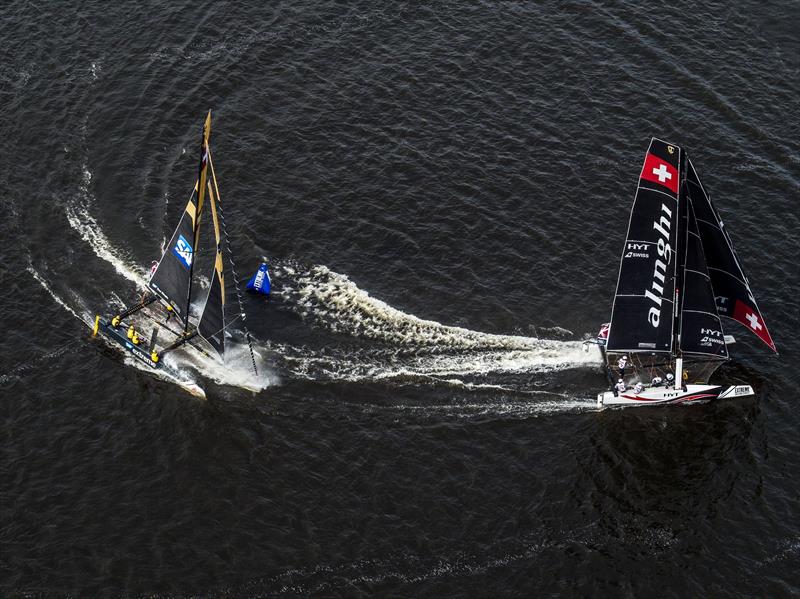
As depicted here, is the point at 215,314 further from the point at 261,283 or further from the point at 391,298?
the point at 391,298

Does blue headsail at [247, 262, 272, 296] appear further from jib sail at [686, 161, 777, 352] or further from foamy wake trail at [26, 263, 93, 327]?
jib sail at [686, 161, 777, 352]

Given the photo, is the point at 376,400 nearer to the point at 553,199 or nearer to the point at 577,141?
the point at 553,199

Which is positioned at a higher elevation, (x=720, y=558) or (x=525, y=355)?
(x=525, y=355)

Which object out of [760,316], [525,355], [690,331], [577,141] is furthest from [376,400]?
[577,141]

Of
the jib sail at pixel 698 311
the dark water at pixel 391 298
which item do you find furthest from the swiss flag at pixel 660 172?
the dark water at pixel 391 298

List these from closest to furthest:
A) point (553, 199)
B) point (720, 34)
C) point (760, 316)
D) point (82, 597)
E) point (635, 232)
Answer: point (82, 597) < point (635, 232) < point (760, 316) < point (553, 199) < point (720, 34)

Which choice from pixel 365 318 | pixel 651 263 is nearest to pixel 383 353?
pixel 365 318
